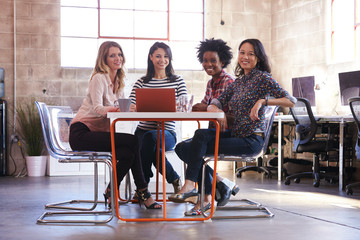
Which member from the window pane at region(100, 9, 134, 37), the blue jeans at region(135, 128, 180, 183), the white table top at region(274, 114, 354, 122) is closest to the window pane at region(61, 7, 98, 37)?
the window pane at region(100, 9, 134, 37)

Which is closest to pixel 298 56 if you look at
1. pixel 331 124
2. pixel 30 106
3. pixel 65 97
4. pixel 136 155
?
pixel 331 124

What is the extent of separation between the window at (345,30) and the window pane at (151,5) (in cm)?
237

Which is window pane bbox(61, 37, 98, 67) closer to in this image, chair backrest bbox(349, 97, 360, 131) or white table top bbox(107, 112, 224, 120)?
chair backrest bbox(349, 97, 360, 131)

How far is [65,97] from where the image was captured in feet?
24.0

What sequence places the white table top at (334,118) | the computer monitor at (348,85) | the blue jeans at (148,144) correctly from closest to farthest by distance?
the blue jeans at (148,144)
the white table top at (334,118)
the computer monitor at (348,85)

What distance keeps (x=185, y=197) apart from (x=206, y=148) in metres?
0.34

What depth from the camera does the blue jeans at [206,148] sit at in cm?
331

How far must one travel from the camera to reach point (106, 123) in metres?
3.77

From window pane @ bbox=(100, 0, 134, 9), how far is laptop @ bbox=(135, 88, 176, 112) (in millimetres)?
→ 4752

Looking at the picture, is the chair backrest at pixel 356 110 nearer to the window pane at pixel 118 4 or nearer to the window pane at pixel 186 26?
the window pane at pixel 186 26

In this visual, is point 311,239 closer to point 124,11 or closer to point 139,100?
point 139,100

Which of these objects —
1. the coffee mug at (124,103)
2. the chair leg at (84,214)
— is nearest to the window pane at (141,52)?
the chair leg at (84,214)

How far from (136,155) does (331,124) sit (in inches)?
126

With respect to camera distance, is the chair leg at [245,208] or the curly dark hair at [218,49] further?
the curly dark hair at [218,49]
